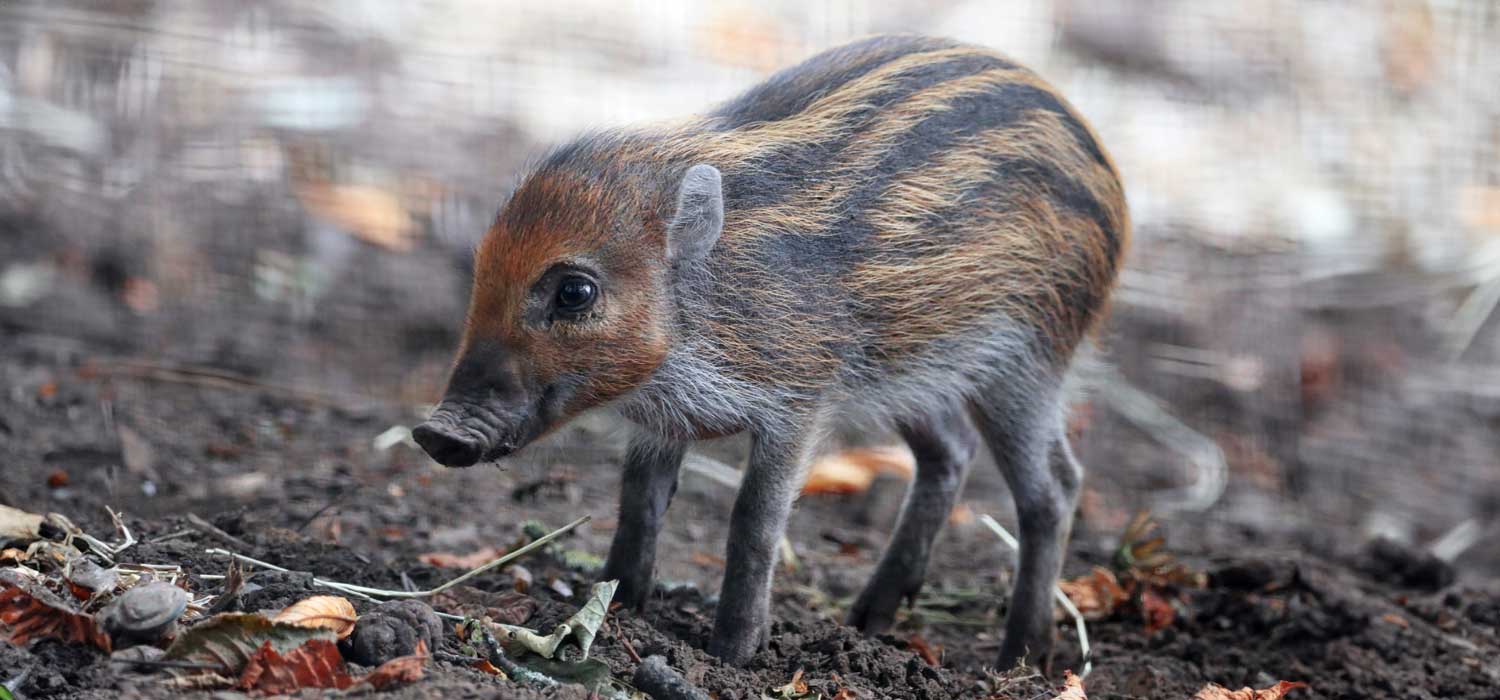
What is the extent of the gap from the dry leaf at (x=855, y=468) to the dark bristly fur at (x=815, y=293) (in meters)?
1.49

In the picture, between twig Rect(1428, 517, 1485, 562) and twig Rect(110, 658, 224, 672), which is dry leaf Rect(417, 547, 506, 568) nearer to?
twig Rect(110, 658, 224, 672)

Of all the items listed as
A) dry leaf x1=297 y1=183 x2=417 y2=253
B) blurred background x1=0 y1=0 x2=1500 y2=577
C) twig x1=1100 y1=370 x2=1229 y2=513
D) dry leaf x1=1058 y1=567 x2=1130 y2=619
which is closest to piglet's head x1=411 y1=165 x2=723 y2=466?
dry leaf x1=1058 y1=567 x2=1130 y2=619

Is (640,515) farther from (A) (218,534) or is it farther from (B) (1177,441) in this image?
(B) (1177,441)

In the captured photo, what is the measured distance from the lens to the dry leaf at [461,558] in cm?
443

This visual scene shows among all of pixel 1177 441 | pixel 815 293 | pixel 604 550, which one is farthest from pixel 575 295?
pixel 1177 441

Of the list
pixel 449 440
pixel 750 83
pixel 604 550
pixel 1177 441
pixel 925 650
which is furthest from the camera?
pixel 750 83

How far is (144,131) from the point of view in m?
7.70

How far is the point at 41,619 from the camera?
3.03 metres

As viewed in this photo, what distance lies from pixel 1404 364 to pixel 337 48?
6.48 m

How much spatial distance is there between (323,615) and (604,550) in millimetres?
1921

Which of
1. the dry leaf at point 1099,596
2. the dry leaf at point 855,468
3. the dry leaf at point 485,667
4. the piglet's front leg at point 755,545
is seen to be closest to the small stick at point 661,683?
the dry leaf at point 485,667

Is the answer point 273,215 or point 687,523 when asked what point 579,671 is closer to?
point 687,523

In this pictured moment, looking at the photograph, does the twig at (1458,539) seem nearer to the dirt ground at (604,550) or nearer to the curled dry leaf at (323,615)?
Answer: the dirt ground at (604,550)

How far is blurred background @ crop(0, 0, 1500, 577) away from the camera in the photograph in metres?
6.96
